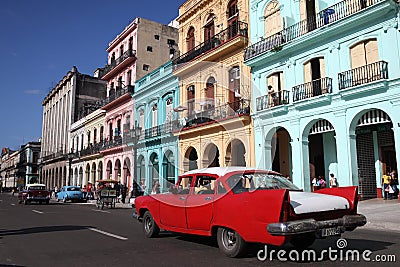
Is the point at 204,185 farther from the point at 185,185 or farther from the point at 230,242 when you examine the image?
the point at 230,242

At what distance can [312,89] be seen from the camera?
17.9 meters

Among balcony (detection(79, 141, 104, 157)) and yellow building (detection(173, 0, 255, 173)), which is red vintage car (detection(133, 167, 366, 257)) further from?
balcony (detection(79, 141, 104, 157))

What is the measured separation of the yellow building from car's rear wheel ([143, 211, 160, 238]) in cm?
1229

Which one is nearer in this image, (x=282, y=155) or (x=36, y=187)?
(x=282, y=155)

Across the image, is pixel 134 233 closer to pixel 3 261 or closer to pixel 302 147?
pixel 3 261

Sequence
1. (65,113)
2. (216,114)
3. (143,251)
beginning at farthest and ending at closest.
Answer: (65,113)
(216,114)
(143,251)

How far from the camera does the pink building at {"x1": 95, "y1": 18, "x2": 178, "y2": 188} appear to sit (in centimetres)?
3453

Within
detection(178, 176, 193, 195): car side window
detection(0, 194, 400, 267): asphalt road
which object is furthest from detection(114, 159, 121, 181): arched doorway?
detection(178, 176, 193, 195): car side window

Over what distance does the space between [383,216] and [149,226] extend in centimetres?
812

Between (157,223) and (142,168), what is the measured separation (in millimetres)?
24272

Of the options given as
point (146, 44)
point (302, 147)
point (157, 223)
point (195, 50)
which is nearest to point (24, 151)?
point (146, 44)

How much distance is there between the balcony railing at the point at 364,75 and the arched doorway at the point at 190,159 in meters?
12.0

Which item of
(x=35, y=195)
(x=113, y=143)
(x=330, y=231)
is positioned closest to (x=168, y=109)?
(x=113, y=143)

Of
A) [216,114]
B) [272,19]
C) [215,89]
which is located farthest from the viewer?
[215,89]
